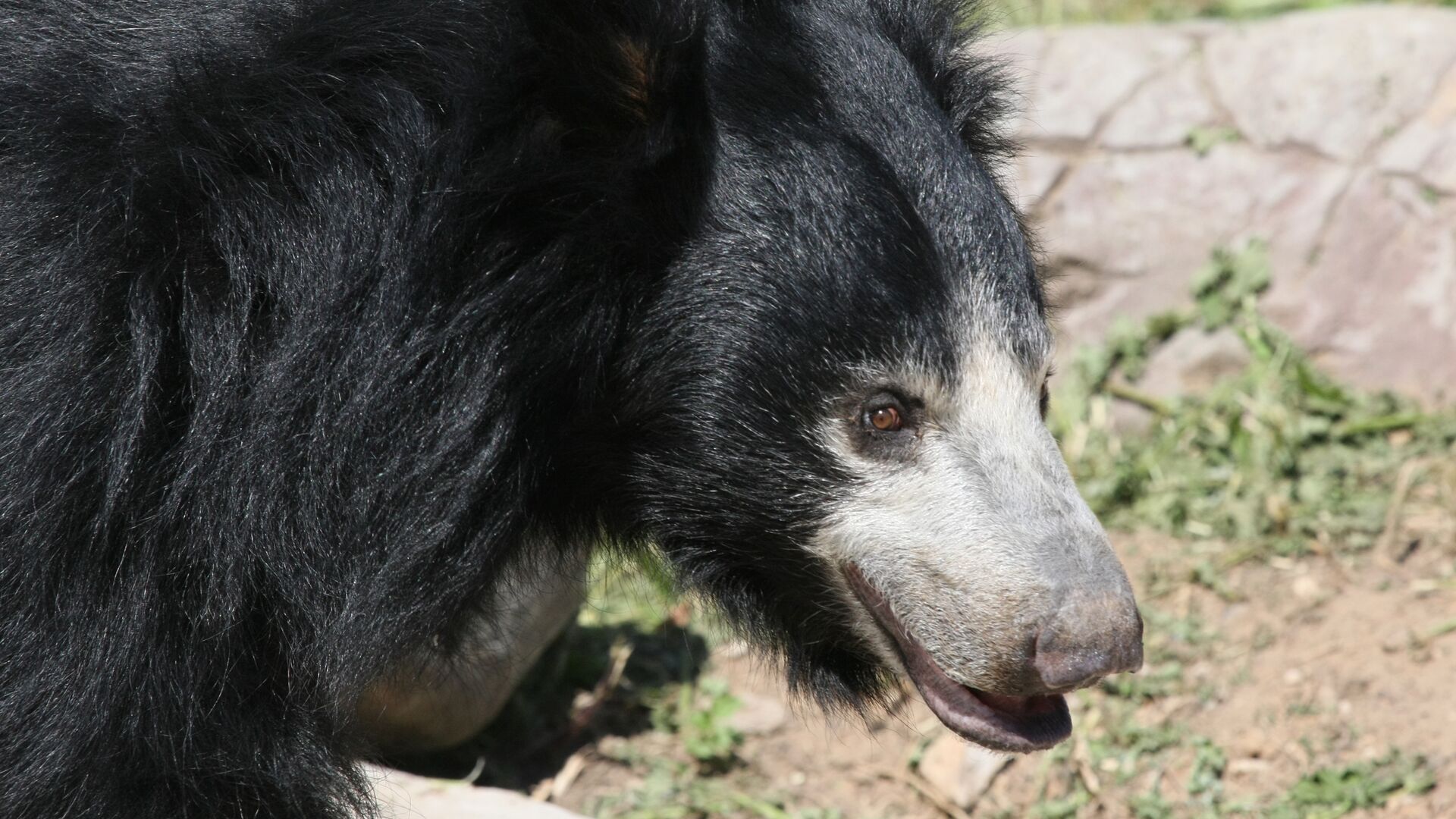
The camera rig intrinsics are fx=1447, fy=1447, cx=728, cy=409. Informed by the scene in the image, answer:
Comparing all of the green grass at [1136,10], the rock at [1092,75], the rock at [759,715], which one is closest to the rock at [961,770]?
the rock at [759,715]

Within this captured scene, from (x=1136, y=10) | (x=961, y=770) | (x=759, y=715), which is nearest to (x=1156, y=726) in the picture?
(x=961, y=770)

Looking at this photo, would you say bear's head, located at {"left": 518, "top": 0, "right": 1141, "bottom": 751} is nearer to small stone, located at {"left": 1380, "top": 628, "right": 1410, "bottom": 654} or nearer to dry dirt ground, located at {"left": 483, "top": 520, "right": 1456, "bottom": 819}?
dry dirt ground, located at {"left": 483, "top": 520, "right": 1456, "bottom": 819}

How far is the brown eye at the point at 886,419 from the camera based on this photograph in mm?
2590

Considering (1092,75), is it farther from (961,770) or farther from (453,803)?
(453,803)

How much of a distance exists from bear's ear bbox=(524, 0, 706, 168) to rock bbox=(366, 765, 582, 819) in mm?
1550

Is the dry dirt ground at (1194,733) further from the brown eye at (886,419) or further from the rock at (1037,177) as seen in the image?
the rock at (1037,177)

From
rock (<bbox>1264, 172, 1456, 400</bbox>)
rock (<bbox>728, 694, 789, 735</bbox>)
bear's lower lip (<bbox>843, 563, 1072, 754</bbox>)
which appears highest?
bear's lower lip (<bbox>843, 563, 1072, 754</bbox>)

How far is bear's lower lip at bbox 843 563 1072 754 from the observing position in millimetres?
2662

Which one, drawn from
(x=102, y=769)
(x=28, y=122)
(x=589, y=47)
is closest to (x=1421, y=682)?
(x=589, y=47)

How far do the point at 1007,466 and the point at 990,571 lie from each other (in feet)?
0.66

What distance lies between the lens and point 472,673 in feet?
11.3

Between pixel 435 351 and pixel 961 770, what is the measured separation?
205 cm

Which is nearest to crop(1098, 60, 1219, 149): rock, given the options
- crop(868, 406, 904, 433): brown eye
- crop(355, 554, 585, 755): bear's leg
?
crop(355, 554, 585, 755): bear's leg

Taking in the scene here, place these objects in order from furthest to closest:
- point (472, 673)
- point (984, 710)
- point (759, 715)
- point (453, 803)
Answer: point (759, 715) → point (472, 673) → point (453, 803) → point (984, 710)
